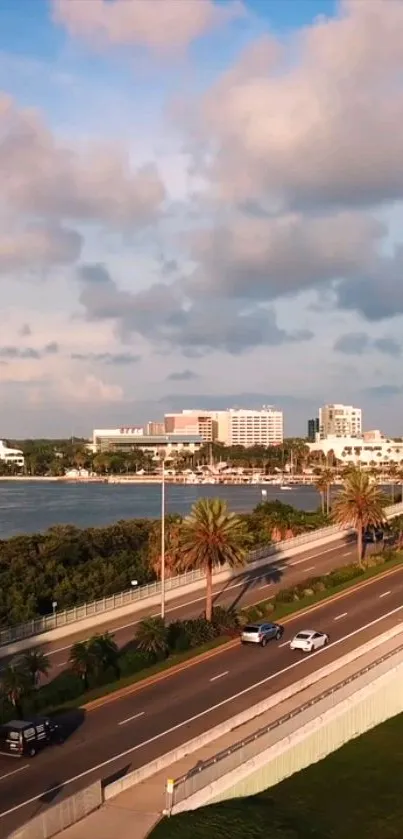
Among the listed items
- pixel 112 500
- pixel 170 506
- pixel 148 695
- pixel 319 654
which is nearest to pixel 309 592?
pixel 319 654

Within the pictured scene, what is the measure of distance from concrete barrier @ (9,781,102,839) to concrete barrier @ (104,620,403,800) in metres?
0.72

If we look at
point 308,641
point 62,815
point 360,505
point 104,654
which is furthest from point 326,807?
point 360,505

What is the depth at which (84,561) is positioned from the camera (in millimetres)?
61906

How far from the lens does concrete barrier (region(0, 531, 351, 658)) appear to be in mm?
40250

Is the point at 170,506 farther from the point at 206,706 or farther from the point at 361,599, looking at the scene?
the point at 206,706

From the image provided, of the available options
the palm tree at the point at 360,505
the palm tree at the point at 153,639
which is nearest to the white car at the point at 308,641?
the palm tree at the point at 153,639

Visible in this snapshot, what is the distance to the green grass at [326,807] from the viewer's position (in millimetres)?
21438

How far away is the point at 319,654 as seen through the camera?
3712 cm

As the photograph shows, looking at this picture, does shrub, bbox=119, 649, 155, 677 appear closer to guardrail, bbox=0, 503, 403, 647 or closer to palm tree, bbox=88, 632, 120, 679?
palm tree, bbox=88, 632, 120, 679

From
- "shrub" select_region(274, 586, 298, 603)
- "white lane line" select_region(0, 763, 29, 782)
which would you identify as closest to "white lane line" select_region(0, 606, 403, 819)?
"white lane line" select_region(0, 763, 29, 782)

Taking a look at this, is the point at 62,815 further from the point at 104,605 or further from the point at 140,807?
the point at 104,605

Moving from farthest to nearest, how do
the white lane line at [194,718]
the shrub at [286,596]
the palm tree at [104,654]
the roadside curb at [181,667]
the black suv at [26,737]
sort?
the shrub at [286,596], the palm tree at [104,654], the roadside curb at [181,667], the black suv at [26,737], the white lane line at [194,718]

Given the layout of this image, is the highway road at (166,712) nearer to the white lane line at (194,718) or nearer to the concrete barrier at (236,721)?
the white lane line at (194,718)

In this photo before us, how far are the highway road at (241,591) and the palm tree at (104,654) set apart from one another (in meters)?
2.41
